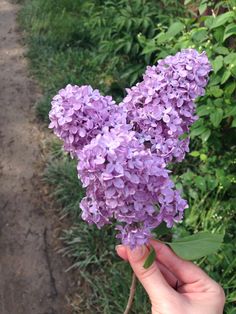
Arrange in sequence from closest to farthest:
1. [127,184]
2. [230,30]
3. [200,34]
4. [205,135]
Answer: [127,184]
[230,30]
[200,34]
[205,135]

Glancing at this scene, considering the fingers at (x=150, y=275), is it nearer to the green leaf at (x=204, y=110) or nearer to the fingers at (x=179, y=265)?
the fingers at (x=179, y=265)

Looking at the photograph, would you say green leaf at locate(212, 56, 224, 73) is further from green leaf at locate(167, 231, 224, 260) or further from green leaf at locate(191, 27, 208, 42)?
green leaf at locate(167, 231, 224, 260)

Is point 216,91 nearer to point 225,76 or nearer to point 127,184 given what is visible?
point 225,76

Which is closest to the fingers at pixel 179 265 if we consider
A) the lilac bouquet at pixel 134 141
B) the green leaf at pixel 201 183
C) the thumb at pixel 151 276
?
the thumb at pixel 151 276

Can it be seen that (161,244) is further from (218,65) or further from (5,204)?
(5,204)

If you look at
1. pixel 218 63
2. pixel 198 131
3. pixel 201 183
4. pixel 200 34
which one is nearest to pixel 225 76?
pixel 218 63

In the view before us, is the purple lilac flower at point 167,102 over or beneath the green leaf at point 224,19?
over
